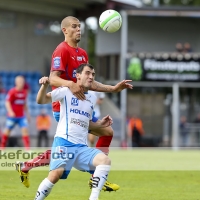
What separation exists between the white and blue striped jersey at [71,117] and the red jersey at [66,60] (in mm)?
948

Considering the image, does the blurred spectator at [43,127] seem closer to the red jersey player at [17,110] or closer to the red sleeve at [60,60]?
the red jersey player at [17,110]

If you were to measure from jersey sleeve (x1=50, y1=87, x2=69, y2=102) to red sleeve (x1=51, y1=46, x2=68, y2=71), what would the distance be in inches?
35.5

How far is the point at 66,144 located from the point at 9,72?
2076 cm

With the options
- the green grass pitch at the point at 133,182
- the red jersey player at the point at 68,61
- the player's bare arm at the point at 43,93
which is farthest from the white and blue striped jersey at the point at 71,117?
the green grass pitch at the point at 133,182

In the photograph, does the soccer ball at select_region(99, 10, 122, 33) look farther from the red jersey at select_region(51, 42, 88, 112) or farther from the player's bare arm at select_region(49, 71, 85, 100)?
the player's bare arm at select_region(49, 71, 85, 100)

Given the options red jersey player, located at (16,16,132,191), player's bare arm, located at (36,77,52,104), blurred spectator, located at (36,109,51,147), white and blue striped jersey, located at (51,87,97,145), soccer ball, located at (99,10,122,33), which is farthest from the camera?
blurred spectator, located at (36,109,51,147)

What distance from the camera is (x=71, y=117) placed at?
7.62 m

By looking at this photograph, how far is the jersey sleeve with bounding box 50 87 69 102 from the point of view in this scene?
7566 millimetres

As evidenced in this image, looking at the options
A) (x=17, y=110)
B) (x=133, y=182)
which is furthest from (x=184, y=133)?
(x=133, y=182)

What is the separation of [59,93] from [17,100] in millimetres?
10536

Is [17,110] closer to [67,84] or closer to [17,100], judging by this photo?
[17,100]

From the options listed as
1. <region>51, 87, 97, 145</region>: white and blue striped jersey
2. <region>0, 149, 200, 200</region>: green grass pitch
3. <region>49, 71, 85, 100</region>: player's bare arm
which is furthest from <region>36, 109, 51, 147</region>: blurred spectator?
<region>51, 87, 97, 145</region>: white and blue striped jersey

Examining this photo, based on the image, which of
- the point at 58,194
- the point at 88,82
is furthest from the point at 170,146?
the point at 88,82

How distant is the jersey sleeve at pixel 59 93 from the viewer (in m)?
7.57
